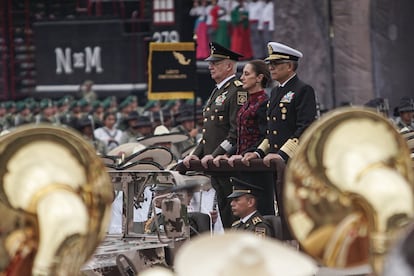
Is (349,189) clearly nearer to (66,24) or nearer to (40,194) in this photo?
(40,194)

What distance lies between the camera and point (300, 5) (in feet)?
64.4

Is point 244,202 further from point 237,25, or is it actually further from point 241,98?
point 237,25

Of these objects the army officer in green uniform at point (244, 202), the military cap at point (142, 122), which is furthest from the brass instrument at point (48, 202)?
the military cap at point (142, 122)

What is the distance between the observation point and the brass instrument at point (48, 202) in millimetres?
5129

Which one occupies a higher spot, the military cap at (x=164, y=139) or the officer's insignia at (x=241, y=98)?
the officer's insignia at (x=241, y=98)

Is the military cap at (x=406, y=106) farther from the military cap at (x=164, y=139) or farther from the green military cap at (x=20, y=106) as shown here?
the green military cap at (x=20, y=106)

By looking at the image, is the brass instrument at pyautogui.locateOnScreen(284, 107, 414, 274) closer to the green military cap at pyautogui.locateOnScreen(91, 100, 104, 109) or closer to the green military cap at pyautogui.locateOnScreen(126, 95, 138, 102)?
the green military cap at pyautogui.locateOnScreen(91, 100, 104, 109)

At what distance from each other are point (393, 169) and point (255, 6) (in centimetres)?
2362

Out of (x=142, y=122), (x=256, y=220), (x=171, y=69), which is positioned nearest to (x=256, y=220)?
(x=256, y=220)

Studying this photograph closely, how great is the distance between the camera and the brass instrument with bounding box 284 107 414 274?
5.11 meters

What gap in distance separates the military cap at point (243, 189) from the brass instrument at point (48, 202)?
13.6 ft

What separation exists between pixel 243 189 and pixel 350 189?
4.39 m

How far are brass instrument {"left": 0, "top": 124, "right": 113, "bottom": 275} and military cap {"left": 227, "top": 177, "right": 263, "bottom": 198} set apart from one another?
413cm

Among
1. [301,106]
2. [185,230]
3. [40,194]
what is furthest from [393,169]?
[301,106]
